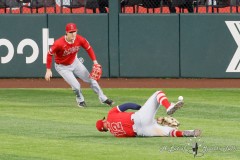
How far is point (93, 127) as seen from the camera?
15.1 meters

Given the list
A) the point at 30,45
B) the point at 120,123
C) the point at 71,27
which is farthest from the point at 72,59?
the point at 120,123

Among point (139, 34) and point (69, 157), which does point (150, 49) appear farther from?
point (69, 157)

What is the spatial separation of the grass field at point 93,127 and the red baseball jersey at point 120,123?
0.14 meters

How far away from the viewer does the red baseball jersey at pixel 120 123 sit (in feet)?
43.5

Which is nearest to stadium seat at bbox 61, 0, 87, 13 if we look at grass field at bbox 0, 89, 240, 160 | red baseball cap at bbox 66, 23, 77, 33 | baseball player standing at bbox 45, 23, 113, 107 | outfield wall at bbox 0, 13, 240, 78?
outfield wall at bbox 0, 13, 240, 78

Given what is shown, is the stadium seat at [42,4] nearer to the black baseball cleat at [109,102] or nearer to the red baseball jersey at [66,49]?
the red baseball jersey at [66,49]

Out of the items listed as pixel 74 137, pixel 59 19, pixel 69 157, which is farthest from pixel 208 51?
pixel 69 157

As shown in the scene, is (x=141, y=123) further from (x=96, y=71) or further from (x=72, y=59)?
(x=72, y=59)

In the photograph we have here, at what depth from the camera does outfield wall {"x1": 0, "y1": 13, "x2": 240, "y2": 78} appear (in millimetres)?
23641

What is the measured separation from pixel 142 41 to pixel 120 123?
10.7 m

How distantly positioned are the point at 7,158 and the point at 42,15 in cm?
1240

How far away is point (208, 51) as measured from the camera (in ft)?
78.0

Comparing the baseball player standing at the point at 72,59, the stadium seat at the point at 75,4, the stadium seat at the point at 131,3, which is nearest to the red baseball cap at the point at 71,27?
the baseball player standing at the point at 72,59

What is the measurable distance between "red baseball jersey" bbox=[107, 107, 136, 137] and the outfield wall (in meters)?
10.4
